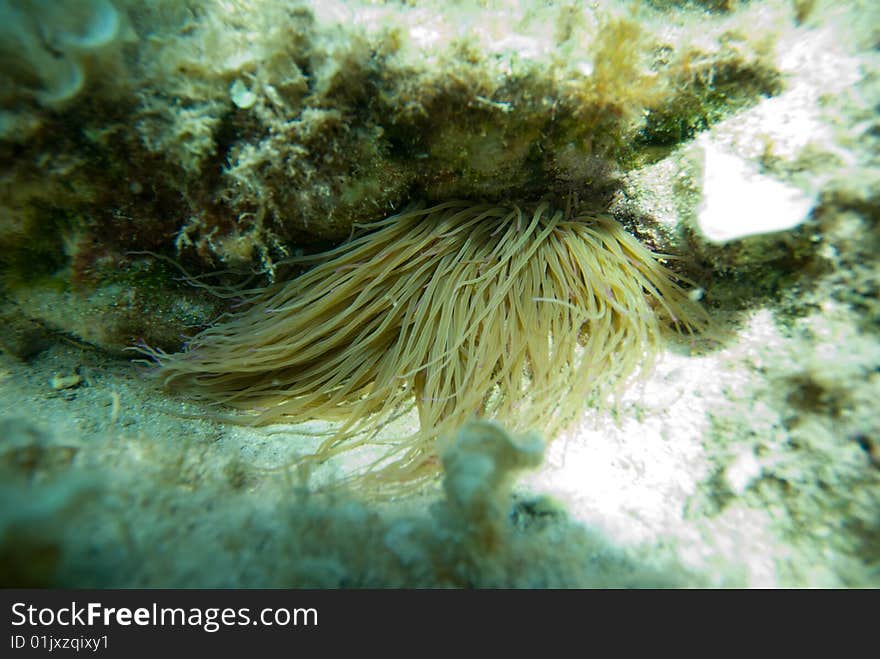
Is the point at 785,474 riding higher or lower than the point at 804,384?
lower

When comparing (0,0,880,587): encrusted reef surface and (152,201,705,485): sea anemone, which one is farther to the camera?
(152,201,705,485): sea anemone

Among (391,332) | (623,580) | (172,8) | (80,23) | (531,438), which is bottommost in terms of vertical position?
(623,580)

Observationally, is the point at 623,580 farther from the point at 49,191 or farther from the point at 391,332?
the point at 49,191

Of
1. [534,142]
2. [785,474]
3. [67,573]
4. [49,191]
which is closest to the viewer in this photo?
[67,573]

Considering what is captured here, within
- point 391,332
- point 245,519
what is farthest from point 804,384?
point 245,519

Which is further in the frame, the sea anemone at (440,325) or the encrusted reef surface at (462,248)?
the sea anemone at (440,325)
